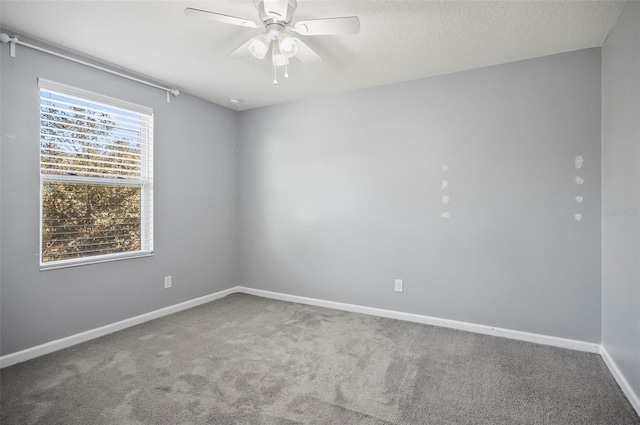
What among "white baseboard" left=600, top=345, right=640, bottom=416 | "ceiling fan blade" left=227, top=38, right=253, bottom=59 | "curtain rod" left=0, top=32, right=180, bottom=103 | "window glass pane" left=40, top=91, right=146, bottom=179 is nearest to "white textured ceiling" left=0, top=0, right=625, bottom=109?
"curtain rod" left=0, top=32, right=180, bottom=103

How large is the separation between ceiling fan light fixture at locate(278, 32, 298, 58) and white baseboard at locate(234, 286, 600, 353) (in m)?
2.61

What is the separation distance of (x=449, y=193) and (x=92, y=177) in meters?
3.24

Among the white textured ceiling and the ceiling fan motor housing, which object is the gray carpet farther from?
the white textured ceiling

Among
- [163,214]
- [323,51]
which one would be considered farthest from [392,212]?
[163,214]

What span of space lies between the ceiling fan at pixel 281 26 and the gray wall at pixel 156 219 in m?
1.57

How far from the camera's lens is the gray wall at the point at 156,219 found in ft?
7.82

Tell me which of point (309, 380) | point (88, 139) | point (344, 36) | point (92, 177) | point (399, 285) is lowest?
point (309, 380)

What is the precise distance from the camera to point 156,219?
3406 millimetres

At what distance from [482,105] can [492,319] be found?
1.95 metres

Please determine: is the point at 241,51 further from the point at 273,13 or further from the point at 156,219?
the point at 156,219

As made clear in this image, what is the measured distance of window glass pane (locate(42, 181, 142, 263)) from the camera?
2607 millimetres

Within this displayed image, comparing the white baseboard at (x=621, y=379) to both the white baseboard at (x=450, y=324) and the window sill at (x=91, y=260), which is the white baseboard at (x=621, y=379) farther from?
the window sill at (x=91, y=260)

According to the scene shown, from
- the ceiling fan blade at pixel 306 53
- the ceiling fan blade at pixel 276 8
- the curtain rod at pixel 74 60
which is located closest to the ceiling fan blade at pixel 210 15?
the ceiling fan blade at pixel 276 8

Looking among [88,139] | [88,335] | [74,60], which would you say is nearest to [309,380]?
[88,335]
